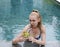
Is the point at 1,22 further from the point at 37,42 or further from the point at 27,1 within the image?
the point at 27,1

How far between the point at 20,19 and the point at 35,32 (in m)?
4.08

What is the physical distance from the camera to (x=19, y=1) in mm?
12156

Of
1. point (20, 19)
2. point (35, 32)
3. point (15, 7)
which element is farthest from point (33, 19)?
point (15, 7)

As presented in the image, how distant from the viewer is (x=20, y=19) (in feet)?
26.1

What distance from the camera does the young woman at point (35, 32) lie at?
3.70 meters

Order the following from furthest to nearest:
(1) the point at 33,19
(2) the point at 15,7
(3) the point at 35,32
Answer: (2) the point at 15,7 < (3) the point at 35,32 < (1) the point at 33,19

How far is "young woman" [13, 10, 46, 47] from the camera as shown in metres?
3.70

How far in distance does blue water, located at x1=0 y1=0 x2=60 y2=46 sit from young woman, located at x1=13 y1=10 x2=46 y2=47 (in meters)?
1.59

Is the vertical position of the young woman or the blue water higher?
the young woman

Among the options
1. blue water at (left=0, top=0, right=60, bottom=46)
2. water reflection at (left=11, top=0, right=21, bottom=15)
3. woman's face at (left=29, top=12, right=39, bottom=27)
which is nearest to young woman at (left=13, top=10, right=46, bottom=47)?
woman's face at (left=29, top=12, right=39, bottom=27)

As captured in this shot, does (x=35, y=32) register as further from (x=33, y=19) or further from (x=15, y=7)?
(x=15, y=7)

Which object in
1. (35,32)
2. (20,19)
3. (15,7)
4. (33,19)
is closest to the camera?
(33,19)

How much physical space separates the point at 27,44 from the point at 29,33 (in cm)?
16

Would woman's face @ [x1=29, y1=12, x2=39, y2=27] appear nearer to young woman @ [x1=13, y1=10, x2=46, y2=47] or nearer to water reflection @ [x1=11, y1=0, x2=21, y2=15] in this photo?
young woman @ [x1=13, y1=10, x2=46, y2=47]
